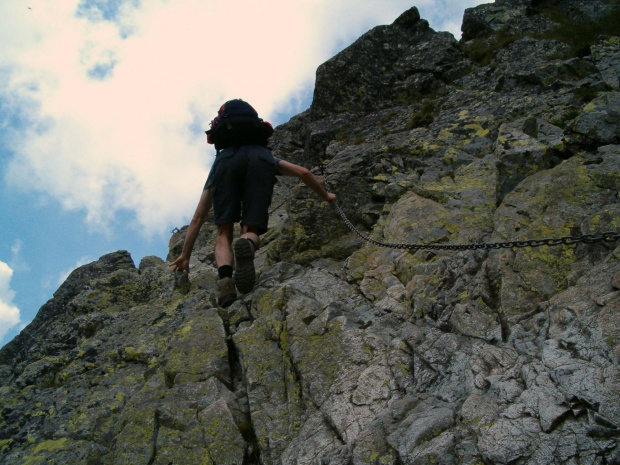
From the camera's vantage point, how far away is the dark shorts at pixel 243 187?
818cm

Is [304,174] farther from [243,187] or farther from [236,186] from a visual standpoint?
[236,186]

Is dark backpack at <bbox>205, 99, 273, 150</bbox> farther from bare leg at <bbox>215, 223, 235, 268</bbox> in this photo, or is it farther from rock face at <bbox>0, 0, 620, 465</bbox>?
rock face at <bbox>0, 0, 620, 465</bbox>

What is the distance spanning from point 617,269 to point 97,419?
6.06m

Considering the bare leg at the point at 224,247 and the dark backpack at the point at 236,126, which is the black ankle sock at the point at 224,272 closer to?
the bare leg at the point at 224,247

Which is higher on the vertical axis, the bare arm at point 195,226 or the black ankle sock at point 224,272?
the bare arm at point 195,226

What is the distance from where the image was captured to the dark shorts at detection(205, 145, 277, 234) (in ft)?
26.8

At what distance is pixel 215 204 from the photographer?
27.3 ft

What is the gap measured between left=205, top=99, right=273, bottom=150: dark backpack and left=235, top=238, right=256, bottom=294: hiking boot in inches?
84.8

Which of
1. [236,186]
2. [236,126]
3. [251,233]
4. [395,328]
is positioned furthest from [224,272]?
[395,328]

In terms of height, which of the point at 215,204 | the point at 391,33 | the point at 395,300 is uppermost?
the point at 391,33

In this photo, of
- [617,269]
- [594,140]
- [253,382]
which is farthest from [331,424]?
[594,140]

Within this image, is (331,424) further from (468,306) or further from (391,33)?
(391,33)

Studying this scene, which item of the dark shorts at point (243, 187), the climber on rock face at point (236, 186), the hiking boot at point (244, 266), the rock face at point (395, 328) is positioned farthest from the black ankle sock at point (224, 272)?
the dark shorts at point (243, 187)

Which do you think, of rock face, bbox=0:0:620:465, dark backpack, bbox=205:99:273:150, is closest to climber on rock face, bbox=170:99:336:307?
dark backpack, bbox=205:99:273:150
